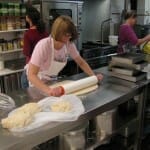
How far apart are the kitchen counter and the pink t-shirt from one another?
220mm

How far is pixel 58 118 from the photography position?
124 centimetres

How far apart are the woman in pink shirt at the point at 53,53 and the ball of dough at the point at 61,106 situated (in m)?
0.16

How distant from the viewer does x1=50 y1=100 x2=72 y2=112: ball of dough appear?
1.30m

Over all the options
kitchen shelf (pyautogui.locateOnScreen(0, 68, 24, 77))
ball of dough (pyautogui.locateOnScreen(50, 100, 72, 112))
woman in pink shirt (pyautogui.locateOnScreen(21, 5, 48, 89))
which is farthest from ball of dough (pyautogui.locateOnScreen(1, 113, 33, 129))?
kitchen shelf (pyautogui.locateOnScreen(0, 68, 24, 77))

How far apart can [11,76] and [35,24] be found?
883 mm

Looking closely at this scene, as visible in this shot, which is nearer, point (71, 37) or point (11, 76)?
point (71, 37)

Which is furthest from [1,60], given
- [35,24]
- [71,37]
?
[71,37]

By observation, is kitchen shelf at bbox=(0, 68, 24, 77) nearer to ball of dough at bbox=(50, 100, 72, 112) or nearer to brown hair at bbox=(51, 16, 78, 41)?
brown hair at bbox=(51, 16, 78, 41)

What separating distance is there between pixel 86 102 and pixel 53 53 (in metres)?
0.53

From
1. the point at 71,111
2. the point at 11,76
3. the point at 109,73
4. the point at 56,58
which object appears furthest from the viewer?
the point at 11,76

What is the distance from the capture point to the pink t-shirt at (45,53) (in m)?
1.69

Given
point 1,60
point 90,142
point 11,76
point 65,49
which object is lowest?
point 90,142

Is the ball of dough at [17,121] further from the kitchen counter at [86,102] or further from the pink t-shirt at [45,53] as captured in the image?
the pink t-shirt at [45,53]

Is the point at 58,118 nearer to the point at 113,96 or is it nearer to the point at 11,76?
A: the point at 113,96
